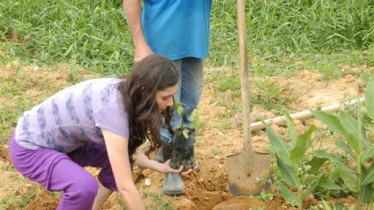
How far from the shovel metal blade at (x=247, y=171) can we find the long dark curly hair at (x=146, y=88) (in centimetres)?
117

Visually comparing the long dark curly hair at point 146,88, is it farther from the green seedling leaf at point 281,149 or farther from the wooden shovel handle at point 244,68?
the wooden shovel handle at point 244,68

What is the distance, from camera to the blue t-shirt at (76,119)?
298 centimetres

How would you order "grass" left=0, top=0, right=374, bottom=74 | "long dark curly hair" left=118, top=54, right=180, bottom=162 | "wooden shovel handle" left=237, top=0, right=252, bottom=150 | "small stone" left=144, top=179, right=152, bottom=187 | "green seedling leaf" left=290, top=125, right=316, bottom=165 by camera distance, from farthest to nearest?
"grass" left=0, top=0, right=374, bottom=74 < "small stone" left=144, top=179, right=152, bottom=187 < "wooden shovel handle" left=237, top=0, right=252, bottom=150 < "green seedling leaf" left=290, top=125, right=316, bottom=165 < "long dark curly hair" left=118, top=54, right=180, bottom=162

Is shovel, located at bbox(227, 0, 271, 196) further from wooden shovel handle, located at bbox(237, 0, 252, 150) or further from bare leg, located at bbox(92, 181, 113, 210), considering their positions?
bare leg, located at bbox(92, 181, 113, 210)

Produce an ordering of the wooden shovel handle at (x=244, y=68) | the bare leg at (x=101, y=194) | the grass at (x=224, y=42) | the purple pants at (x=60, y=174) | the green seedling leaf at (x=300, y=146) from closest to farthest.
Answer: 1. the purple pants at (x=60, y=174)
2. the green seedling leaf at (x=300, y=146)
3. the bare leg at (x=101, y=194)
4. the wooden shovel handle at (x=244, y=68)
5. the grass at (x=224, y=42)

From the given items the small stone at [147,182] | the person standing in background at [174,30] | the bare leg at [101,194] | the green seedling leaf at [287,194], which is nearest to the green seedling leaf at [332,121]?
the green seedling leaf at [287,194]

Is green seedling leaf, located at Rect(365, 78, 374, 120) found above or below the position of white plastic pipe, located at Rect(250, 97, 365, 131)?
above

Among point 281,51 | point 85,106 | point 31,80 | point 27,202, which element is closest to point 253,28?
point 281,51

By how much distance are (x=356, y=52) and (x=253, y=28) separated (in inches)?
40.5

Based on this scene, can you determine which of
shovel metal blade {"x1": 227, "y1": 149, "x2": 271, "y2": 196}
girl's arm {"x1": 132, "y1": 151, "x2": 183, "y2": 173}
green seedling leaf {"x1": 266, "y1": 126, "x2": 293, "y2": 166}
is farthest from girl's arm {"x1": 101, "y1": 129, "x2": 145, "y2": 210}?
shovel metal blade {"x1": 227, "y1": 149, "x2": 271, "y2": 196}

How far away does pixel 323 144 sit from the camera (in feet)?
Result: 15.2

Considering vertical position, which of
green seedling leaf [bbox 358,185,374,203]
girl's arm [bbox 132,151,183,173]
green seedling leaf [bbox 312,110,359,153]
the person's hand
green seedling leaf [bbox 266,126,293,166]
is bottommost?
green seedling leaf [bbox 358,185,374,203]

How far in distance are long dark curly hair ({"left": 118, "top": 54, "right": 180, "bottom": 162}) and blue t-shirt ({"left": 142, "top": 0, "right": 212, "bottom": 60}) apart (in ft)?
2.72

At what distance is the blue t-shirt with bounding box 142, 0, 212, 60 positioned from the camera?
3773mm
